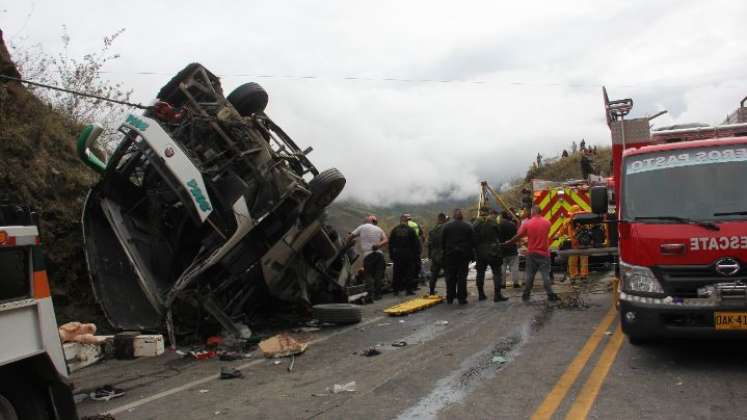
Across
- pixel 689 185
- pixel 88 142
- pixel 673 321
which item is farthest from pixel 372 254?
pixel 673 321

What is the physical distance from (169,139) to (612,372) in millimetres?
5402

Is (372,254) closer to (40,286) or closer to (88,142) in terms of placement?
(88,142)

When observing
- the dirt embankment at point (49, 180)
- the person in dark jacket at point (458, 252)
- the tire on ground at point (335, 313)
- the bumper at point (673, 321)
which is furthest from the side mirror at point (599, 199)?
the dirt embankment at point (49, 180)

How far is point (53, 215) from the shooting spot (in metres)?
9.03

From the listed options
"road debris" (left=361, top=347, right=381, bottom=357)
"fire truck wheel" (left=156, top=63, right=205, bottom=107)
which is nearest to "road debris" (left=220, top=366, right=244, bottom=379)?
"road debris" (left=361, top=347, right=381, bottom=357)

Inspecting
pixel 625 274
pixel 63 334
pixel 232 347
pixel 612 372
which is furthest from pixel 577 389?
pixel 63 334

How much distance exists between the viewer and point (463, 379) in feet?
19.3

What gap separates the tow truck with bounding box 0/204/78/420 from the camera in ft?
12.7

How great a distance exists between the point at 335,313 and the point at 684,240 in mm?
5046

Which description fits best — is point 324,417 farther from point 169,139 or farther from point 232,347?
point 169,139

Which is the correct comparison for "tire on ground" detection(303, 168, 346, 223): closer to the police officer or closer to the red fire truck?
the red fire truck

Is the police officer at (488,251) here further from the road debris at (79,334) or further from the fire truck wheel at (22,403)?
the fire truck wheel at (22,403)

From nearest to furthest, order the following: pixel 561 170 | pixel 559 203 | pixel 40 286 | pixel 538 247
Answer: pixel 40 286, pixel 538 247, pixel 559 203, pixel 561 170

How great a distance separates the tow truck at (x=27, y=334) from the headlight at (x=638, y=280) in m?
4.86
